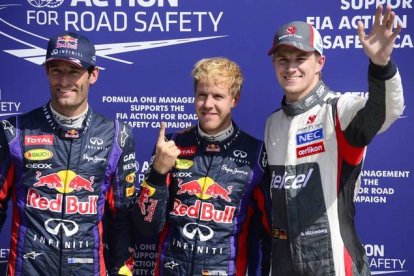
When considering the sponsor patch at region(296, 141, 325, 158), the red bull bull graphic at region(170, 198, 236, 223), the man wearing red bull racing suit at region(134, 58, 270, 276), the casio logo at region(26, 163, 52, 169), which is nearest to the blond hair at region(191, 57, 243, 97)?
the man wearing red bull racing suit at region(134, 58, 270, 276)

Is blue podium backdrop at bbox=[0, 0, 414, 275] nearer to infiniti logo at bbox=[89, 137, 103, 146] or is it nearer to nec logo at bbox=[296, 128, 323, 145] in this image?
infiniti logo at bbox=[89, 137, 103, 146]

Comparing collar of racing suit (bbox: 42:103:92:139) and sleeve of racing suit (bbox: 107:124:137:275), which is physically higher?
collar of racing suit (bbox: 42:103:92:139)

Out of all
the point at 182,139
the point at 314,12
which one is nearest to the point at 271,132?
the point at 182,139

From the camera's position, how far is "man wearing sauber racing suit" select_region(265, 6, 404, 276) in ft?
6.76

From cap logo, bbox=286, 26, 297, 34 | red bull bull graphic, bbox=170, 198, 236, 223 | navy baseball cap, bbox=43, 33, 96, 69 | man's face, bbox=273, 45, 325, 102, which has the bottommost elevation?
red bull bull graphic, bbox=170, 198, 236, 223

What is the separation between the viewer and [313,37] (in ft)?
7.14

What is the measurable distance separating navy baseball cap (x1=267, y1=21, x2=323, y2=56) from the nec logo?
336 mm

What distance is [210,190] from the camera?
7.47ft

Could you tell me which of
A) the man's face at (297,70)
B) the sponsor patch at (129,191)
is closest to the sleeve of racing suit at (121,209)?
the sponsor patch at (129,191)

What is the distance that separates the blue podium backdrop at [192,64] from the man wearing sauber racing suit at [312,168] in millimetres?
704

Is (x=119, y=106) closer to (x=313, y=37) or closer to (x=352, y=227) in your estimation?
(x=313, y=37)

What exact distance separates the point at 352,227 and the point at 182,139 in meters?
0.85

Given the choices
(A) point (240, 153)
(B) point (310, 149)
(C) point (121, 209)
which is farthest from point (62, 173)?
(B) point (310, 149)

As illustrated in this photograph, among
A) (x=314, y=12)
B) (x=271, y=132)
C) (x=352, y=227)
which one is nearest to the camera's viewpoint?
(x=352, y=227)
